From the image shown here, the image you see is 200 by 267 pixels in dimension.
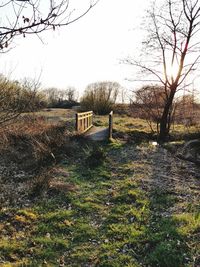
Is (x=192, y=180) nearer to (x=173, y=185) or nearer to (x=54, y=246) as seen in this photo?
(x=173, y=185)

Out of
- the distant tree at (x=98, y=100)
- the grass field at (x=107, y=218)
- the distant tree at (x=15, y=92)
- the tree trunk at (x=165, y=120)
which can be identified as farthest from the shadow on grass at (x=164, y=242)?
the distant tree at (x=98, y=100)

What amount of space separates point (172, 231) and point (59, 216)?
2706 millimetres

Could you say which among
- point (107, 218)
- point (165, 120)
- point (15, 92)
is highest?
point (15, 92)

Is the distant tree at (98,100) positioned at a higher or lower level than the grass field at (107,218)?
higher

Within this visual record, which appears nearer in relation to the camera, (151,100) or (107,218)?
(107,218)

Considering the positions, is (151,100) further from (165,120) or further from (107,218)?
(107,218)

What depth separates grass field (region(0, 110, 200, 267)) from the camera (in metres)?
7.04

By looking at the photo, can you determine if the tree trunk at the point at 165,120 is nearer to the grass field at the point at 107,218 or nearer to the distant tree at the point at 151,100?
the distant tree at the point at 151,100

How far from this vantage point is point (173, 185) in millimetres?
11680

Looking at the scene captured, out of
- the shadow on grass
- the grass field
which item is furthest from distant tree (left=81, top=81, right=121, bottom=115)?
the shadow on grass

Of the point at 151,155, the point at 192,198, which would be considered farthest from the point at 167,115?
the point at 192,198

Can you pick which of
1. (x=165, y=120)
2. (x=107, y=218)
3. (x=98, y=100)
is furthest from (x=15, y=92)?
(x=98, y=100)

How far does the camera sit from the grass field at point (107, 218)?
7.04m

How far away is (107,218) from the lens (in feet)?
29.4
